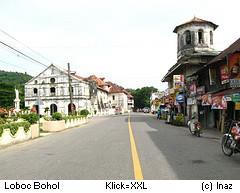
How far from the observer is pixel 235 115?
88.0 ft

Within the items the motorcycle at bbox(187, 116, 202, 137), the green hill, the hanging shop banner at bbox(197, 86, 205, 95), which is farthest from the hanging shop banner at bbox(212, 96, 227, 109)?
the green hill

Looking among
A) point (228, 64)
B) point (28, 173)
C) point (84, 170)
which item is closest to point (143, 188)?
point (84, 170)

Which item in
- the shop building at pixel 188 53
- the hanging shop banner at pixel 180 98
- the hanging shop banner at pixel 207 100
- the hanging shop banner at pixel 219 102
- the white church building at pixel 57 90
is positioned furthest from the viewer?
the white church building at pixel 57 90

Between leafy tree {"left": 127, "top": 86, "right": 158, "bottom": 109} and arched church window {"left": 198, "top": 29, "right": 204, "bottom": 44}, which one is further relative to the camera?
leafy tree {"left": 127, "top": 86, "right": 158, "bottom": 109}

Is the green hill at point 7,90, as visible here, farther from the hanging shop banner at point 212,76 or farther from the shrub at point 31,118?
the hanging shop banner at point 212,76

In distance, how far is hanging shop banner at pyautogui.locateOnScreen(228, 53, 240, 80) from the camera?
24297 mm

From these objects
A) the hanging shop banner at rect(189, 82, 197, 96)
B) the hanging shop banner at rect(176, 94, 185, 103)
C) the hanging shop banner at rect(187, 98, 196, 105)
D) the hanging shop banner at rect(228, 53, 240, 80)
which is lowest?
the hanging shop banner at rect(187, 98, 196, 105)

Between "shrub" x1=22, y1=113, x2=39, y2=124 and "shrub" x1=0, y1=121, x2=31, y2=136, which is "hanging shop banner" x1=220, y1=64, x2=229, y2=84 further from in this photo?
"shrub" x1=22, y1=113, x2=39, y2=124

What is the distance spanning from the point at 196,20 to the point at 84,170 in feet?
136

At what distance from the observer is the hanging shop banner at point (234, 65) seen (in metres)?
24.3

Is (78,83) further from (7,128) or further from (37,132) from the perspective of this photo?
(7,128)

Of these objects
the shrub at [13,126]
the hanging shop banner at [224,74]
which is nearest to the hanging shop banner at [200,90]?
the hanging shop banner at [224,74]

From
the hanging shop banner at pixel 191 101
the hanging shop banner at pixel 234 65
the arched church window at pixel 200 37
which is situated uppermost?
the arched church window at pixel 200 37

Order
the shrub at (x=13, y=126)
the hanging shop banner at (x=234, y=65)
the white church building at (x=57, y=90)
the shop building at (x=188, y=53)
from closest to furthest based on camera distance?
the shrub at (x=13, y=126) < the hanging shop banner at (x=234, y=65) < the shop building at (x=188, y=53) < the white church building at (x=57, y=90)
